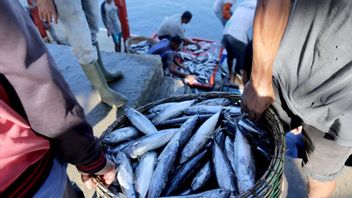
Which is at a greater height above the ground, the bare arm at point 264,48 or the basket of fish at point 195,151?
the bare arm at point 264,48

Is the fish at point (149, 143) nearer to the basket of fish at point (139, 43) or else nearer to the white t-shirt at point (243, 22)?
the white t-shirt at point (243, 22)

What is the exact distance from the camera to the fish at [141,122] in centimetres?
208

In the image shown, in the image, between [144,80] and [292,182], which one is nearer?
[292,182]

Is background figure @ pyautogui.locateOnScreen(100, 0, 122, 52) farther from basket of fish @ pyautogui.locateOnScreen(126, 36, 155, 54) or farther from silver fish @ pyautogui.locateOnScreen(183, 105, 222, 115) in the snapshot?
silver fish @ pyautogui.locateOnScreen(183, 105, 222, 115)

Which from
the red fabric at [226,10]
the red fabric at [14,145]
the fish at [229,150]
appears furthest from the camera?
the red fabric at [226,10]

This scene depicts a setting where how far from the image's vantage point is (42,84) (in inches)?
39.2

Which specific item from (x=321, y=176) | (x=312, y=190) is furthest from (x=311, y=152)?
(x=312, y=190)

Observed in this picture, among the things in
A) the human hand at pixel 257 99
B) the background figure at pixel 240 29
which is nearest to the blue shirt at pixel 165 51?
the background figure at pixel 240 29

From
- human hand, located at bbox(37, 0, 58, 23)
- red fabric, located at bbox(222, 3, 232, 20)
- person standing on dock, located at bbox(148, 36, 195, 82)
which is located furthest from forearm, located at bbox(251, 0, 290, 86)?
red fabric, located at bbox(222, 3, 232, 20)

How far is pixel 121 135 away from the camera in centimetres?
200

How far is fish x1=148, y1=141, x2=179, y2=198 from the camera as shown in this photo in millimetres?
1714

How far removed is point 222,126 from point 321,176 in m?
0.68

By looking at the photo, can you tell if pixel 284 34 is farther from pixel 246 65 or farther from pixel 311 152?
pixel 246 65

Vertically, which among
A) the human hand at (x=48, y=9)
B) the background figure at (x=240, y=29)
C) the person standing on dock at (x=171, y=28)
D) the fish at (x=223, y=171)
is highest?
the human hand at (x=48, y=9)
